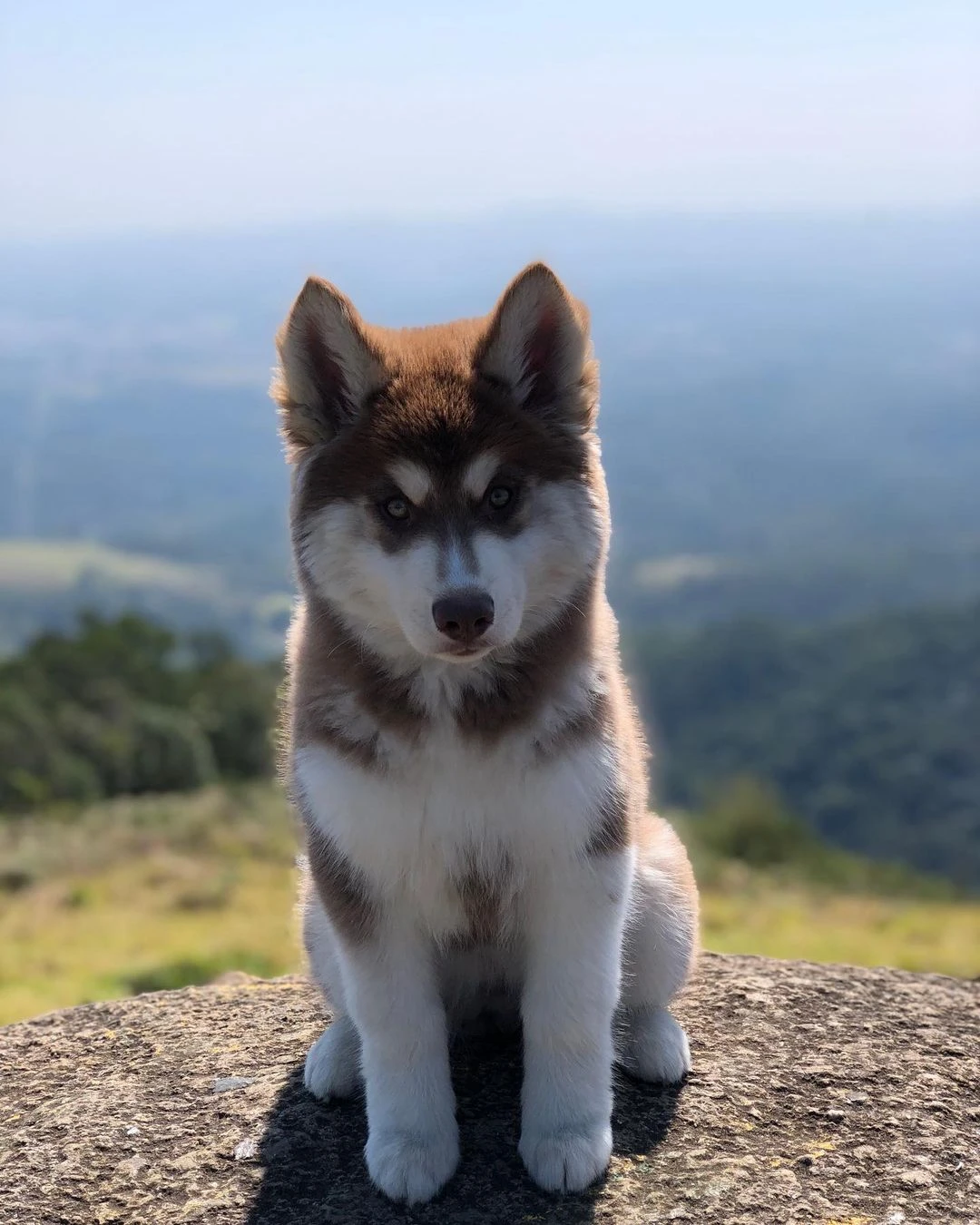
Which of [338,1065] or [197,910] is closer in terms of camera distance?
[338,1065]

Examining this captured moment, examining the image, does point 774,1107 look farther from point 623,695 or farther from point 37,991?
point 37,991

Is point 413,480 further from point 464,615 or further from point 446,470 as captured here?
point 464,615

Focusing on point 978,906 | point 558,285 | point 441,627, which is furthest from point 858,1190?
point 978,906

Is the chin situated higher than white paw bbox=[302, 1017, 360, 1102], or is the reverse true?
the chin

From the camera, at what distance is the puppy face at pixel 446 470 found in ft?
14.8

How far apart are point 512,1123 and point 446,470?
2.99m

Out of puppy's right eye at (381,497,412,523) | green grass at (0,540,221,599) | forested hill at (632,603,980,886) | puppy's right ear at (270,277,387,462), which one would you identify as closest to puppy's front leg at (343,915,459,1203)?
puppy's right eye at (381,497,412,523)

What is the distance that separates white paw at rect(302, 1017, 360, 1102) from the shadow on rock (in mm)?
76

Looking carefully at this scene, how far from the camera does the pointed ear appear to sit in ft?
16.0

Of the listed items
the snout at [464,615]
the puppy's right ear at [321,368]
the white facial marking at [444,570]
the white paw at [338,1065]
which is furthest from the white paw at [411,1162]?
the puppy's right ear at [321,368]

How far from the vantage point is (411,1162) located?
494 centimetres

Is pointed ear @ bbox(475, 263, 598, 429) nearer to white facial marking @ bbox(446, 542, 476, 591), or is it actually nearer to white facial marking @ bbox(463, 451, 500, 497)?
white facial marking @ bbox(463, 451, 500, 497)

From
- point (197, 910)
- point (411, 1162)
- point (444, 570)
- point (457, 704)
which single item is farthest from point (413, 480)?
point (197, 910)

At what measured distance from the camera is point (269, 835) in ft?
93.7
